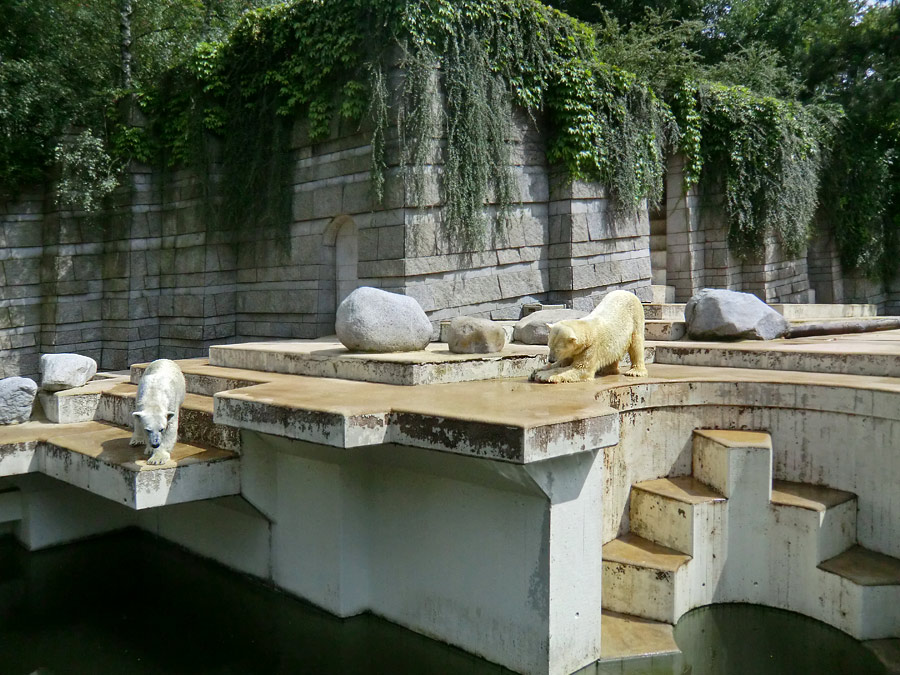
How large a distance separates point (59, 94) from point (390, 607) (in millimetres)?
9792

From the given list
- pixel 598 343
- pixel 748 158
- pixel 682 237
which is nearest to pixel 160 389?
pixel 598 343

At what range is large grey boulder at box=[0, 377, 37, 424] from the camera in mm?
6148

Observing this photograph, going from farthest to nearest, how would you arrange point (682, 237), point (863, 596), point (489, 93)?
point (682, 237), point (489, 93), point (863, 596)

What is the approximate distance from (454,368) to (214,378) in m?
2.21

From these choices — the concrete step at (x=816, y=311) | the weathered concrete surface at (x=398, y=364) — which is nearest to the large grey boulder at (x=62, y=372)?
the weathered concrete surface at (x=398, y=364)

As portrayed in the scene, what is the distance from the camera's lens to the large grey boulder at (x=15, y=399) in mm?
6148

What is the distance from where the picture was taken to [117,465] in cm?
468

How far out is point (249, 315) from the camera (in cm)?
1093

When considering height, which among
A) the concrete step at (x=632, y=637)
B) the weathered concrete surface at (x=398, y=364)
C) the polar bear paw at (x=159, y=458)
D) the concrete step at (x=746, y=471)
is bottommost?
the concrete step at (x=632, y=637)

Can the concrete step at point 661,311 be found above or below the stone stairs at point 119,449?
above

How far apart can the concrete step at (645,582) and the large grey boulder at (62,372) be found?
4734 millimetres

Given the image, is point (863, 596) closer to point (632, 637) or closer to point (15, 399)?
point (632, 637)

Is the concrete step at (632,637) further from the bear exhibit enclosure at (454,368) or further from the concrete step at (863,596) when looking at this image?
the concrete step at (863,596)

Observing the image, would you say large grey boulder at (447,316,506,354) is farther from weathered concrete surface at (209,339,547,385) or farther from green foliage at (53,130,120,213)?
green foliage at (53,130,120,213)
